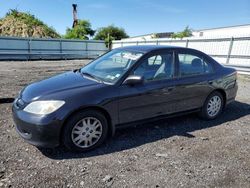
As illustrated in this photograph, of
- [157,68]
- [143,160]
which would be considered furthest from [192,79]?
[143,160]

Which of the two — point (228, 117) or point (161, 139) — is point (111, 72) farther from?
point (228, 117)

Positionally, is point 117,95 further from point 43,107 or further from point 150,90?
point 43,107

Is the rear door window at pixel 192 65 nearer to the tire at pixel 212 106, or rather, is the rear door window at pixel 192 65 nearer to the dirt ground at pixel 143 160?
the tire at pixel 212 106

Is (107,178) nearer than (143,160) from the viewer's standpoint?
Yes

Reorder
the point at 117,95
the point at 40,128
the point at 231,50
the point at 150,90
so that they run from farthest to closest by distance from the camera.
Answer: the point at 231,50 → the point at 150,90 → the point at 117,95 → the point at 40,128

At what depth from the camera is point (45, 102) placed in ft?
11.4

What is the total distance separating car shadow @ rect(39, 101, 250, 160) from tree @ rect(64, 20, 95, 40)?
33.3m

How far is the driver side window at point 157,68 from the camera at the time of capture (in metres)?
4.30

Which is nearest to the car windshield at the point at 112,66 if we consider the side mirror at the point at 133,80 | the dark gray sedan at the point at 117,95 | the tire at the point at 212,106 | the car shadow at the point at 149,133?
the dark gray sedan at the point at 117,95

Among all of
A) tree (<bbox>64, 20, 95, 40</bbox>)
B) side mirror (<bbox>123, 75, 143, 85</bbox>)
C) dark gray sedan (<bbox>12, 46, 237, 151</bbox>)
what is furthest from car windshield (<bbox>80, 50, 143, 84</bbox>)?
tree (<bbox>64, 20, 95, 40</bbox>)

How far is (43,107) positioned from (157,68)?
2.14 metres

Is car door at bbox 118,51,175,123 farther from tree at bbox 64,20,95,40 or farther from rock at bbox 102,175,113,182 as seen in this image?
tree at bbox 64,20,95,40

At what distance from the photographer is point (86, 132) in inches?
147

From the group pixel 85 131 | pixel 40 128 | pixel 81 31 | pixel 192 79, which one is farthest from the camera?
pixel 81 31
